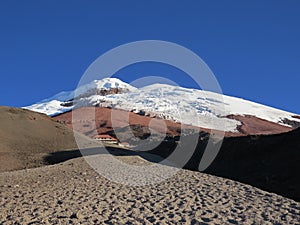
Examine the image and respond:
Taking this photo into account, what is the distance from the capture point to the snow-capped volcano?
219 feet

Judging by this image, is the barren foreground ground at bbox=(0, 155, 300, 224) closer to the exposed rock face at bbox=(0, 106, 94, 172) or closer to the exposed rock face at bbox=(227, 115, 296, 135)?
the exposed rock face at bbox=(0, 106, 94, 172)

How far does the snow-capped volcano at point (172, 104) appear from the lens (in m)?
66.7

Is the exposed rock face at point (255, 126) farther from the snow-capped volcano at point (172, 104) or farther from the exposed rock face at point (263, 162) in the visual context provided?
the exposed rock face at point (263, 162)

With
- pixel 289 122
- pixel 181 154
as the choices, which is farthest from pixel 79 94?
pixel 181 154

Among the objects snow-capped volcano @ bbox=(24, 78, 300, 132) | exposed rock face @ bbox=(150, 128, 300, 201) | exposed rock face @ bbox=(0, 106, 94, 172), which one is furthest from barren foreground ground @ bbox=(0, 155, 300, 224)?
snow-capped volcano @ bbox=(24, 78, 300, 132)

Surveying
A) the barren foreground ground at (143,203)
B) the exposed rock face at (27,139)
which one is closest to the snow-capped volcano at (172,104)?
the exposed rock face at (27,139)

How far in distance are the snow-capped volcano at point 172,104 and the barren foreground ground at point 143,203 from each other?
1883 inches

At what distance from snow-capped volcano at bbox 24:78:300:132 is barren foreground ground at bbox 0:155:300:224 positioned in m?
47.8

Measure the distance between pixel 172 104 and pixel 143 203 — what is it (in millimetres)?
67416

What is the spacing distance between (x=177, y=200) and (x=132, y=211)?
5.15 feet

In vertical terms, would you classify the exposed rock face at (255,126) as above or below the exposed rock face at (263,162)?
above

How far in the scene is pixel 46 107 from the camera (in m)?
86.8

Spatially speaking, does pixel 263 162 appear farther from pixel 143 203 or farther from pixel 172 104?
pixel 172 104

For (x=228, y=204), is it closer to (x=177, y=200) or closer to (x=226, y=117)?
(x=177, y=200)
